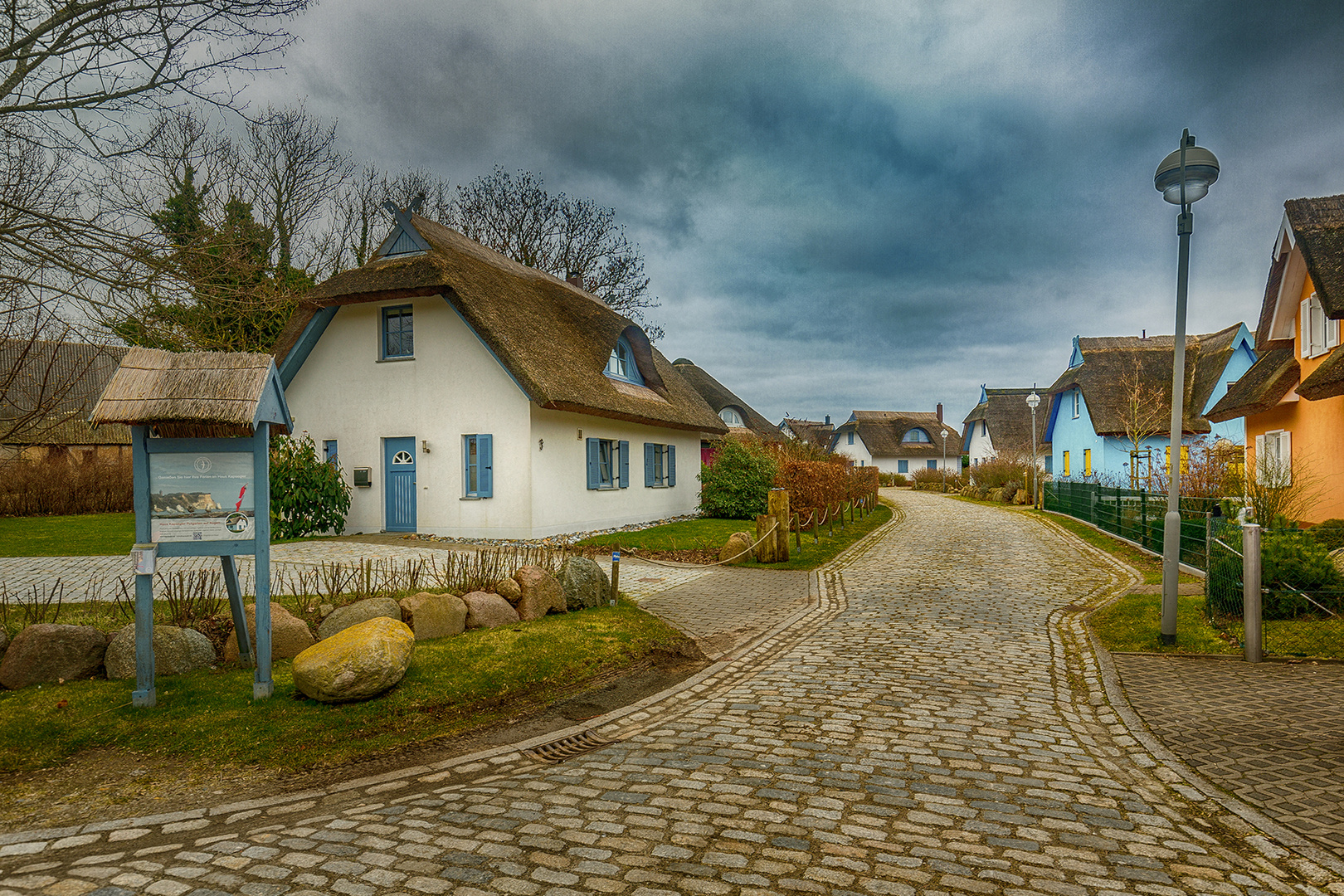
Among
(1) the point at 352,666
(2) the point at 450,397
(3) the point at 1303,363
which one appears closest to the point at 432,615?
(1) the point at 352,666

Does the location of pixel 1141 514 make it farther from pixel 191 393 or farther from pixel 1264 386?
pixel 191 393

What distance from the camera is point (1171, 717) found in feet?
18.3

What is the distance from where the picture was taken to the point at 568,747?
5.07m

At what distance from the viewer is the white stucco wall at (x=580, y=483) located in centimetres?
1625

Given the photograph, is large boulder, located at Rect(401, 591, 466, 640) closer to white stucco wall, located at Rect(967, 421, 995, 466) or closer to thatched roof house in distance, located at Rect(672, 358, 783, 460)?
thatched roof house in distance, located at Rect(672, 358, 783, 460)

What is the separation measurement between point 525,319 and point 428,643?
1155cm

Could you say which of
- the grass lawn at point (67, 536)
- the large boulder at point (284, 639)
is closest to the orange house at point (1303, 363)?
the large boulder at point (284, 639)

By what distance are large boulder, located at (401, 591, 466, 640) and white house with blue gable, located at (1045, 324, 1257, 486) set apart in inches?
973

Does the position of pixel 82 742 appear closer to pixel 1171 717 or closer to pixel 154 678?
pixel 154 678

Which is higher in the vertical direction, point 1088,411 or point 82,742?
point 1088,411

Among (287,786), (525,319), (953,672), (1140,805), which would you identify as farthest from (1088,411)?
(287,786)

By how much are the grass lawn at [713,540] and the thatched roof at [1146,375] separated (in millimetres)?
15729

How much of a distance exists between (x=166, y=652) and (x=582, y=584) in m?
4.18

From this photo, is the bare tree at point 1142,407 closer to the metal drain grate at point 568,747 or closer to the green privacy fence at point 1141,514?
the green privacy fence at point 1141,514
